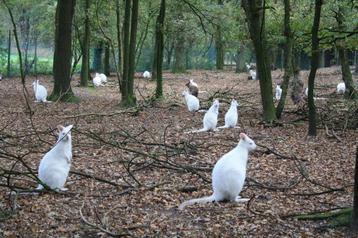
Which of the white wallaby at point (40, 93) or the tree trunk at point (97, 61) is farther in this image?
the tree trunk at point (97, 61)

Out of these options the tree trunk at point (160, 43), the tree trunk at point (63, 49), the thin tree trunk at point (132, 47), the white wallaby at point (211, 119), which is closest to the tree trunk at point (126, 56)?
the thin tree trunk at point (132, 47)

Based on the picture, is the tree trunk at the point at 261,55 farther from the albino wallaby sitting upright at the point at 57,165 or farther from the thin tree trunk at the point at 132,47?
the albino wallaby sitting upright at the point at 57,165

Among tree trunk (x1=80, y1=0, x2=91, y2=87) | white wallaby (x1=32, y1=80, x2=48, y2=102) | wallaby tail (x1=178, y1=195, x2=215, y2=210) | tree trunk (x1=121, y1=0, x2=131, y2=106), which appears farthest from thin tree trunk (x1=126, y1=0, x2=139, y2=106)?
wallaby tail (x1=178, y1=195, x2=215, y2=210)

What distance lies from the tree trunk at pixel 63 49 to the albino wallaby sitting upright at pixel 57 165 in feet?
38.8

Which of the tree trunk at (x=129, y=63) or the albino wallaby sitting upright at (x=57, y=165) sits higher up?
the tree trunk at (x=129, y=63)

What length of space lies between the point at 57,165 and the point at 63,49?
12727 mm

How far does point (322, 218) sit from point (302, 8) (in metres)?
11.3

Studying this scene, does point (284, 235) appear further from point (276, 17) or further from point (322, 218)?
point (276, 17)

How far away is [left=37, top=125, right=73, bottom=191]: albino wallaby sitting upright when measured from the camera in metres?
7.15

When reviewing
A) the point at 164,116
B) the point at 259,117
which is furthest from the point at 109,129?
the point at 259,117

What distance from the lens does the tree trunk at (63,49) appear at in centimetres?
1905

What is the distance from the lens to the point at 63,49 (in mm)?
19281

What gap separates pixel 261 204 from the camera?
23.2 feet

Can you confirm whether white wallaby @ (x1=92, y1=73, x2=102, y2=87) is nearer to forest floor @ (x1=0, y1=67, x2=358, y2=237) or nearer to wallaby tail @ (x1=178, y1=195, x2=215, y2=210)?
forest floor @ (x1=0, y1=67, x2=358, y2=237)
